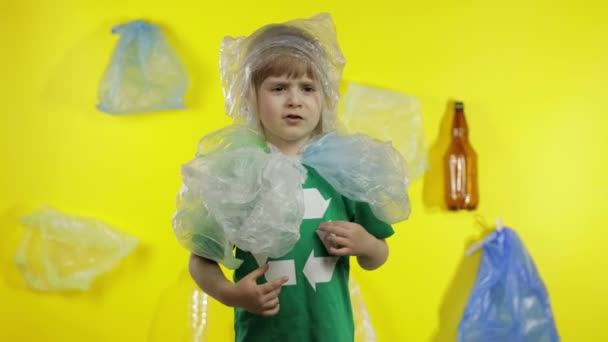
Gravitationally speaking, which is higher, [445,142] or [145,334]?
[445,142]

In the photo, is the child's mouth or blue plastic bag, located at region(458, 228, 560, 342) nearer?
the child's mouth

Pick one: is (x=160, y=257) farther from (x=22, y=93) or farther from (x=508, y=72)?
(x=508, y=72)

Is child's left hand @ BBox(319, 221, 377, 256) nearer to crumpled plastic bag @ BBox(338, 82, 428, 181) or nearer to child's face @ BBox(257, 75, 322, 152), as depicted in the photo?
child's face @ BBox(257, 75, 322, 152)

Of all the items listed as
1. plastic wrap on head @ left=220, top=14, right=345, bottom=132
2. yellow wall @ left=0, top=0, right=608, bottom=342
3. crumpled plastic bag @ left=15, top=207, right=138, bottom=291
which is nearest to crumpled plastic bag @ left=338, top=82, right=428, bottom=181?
yellow wall @ left=0, top=0, right=608, bottom=342

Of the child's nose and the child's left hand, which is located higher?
the child's nose

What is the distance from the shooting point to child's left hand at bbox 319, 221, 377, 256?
99 centimetres

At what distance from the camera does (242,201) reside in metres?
0.97

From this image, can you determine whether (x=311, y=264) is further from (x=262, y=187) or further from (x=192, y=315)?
(x=192, y=315)

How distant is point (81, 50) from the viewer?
2100 mm

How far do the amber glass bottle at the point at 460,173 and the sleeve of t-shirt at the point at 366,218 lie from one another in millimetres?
1051

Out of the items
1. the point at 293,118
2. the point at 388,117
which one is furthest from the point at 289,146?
the point at 388,117

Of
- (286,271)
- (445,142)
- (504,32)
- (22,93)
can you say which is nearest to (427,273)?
(445,142)

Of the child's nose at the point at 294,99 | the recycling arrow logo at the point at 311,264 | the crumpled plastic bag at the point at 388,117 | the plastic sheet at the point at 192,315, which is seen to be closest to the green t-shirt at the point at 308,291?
the recycling arrow logo at the point at 311,264

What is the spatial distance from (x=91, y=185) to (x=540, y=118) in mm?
1362
